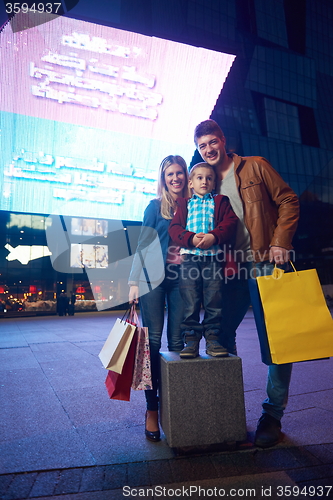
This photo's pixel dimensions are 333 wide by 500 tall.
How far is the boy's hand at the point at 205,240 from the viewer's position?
257 centimetres

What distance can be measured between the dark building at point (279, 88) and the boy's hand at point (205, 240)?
39767mm

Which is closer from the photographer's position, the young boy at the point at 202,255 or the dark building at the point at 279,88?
the young boy at the point at 202,255

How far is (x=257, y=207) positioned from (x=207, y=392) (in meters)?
1.51

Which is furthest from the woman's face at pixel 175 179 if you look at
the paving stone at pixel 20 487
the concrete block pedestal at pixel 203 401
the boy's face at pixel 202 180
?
the paving stone at pixel 20 487

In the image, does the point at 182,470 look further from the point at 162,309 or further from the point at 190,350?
the point at 162,309

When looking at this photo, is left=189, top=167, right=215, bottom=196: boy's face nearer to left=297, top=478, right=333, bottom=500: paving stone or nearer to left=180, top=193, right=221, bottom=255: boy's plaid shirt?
left=180, top=193, right=221, bottom=255: boy's plaid shirt

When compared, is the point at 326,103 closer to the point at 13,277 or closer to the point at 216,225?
the point at 13,277

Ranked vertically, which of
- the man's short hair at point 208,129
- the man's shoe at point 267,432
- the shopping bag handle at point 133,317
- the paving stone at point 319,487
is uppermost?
the man's short hair at point 208,129

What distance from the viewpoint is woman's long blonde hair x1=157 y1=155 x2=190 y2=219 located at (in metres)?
3.04

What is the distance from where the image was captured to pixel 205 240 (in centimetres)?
257

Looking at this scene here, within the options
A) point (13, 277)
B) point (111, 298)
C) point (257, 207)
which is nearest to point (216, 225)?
point (257, 207)

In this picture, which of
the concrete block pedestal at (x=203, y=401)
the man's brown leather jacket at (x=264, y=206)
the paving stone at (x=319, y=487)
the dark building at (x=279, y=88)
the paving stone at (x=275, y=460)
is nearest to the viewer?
the paving stone at (x=319, y=487)

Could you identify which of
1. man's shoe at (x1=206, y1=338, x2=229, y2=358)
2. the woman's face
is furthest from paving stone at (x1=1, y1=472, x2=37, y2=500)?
the woman's face

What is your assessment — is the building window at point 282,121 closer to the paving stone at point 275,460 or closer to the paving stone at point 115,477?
the paving stone at point 275,460
